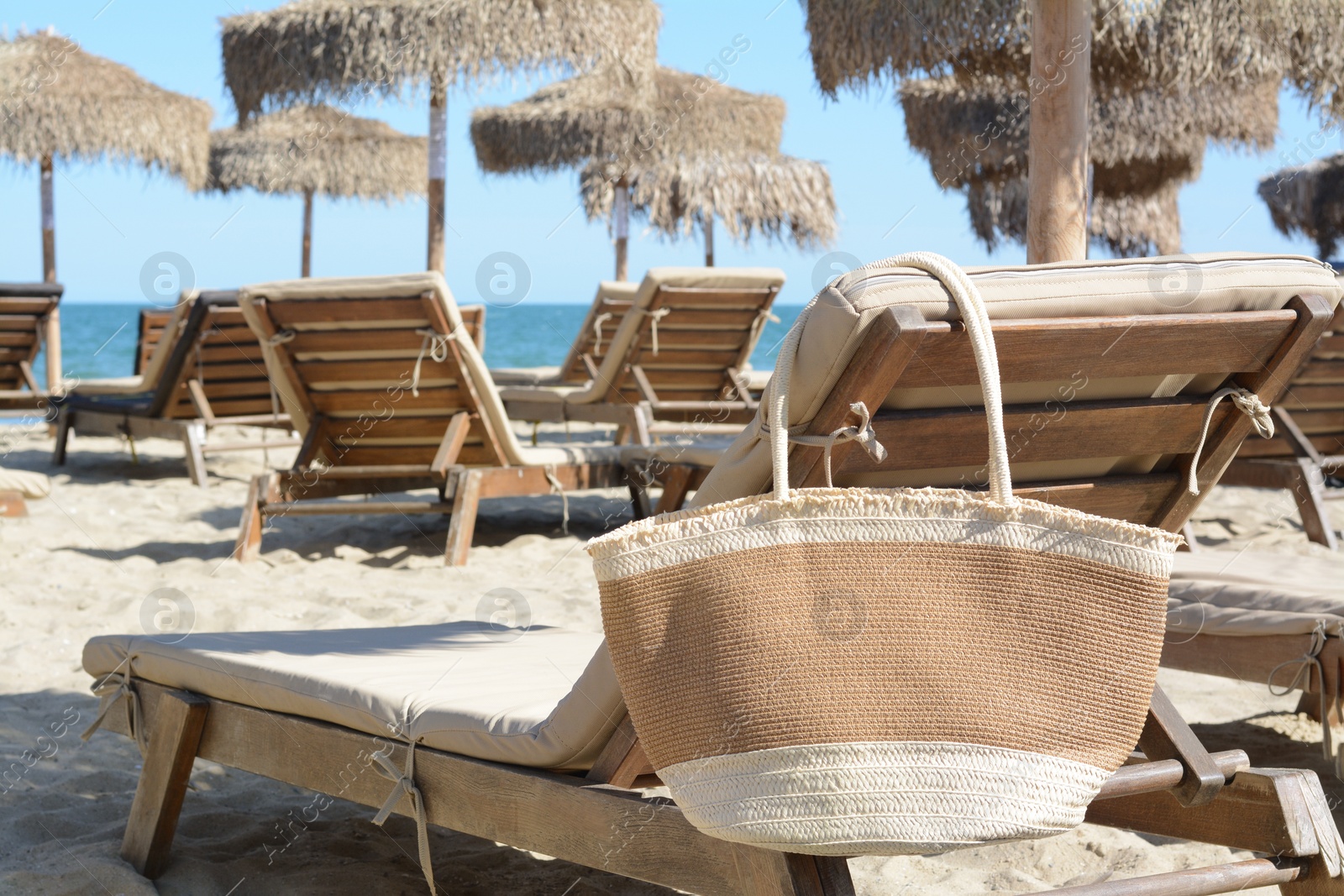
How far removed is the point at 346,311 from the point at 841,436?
3336 millimetres

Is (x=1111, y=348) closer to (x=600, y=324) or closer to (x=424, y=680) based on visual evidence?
(x=424, y=680)

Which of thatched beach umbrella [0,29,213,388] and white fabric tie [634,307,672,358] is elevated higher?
thatched beach umbrella [0,29,213,388]

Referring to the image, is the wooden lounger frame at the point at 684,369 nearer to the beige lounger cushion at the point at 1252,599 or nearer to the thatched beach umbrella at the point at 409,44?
the thatched beach umbrella at the point at 409,44

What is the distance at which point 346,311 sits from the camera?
428cm

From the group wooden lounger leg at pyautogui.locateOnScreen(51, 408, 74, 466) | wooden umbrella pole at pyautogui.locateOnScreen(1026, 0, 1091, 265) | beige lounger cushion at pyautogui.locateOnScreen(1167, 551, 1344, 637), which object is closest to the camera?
beige lounger cushion at pyautogui.locateOnScreen(1167, 551, 1344, 637)

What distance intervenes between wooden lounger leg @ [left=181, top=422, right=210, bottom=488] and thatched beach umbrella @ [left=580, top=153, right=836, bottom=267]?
21.7ft

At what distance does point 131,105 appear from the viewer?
11.1 m

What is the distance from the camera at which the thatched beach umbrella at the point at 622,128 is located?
11.5 m

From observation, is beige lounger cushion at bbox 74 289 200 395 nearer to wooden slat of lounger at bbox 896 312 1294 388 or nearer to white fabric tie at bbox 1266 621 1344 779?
white fabric tie at bbox 1266 621 1344 779

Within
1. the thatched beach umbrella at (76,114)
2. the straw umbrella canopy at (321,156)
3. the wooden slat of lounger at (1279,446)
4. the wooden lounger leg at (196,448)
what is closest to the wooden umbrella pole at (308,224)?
the straw umbrella canopy at (321,156)

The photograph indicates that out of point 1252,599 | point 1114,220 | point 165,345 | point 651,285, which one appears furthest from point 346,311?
point 1114,220

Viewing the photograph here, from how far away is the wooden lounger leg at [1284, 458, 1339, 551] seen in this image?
4488 millimetres

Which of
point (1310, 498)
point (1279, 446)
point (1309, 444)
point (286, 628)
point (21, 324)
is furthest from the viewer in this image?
point (21, 324)

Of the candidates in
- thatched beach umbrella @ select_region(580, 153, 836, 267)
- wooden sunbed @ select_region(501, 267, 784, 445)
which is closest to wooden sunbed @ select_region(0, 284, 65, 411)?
wooden sunbed @ select_region(501, 267, 784, 445)
